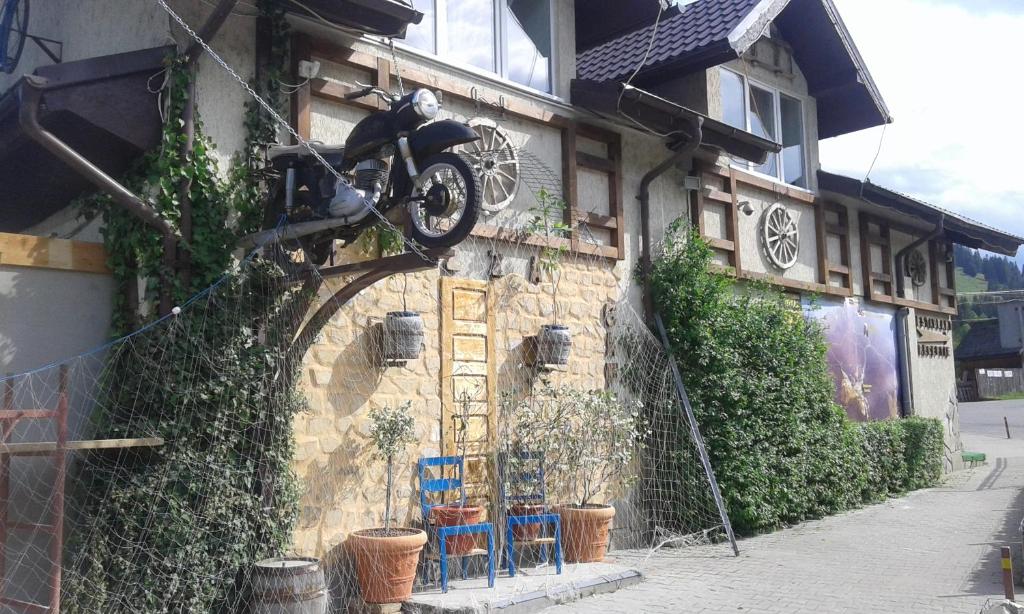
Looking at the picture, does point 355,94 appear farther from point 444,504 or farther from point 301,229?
point 444,504

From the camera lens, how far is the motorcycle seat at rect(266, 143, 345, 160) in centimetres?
640

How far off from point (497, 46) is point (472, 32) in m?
0.34

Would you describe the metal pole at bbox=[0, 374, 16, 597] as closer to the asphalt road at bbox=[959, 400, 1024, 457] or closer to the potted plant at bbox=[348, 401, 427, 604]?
the potted plant at bbox=[348, 401, 427, 604]

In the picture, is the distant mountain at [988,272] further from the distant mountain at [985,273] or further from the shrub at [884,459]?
the shrub at [884,459]

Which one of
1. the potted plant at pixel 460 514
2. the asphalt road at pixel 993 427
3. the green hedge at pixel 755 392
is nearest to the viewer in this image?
the potted plant at pixel 460 514

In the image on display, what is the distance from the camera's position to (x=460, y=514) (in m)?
7.66

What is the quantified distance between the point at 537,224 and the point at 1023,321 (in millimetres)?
21089

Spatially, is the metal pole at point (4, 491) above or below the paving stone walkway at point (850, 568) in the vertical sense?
above

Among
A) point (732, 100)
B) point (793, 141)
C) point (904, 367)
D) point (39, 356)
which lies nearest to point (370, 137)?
point (39, 356)

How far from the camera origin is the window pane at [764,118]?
13.1 metres

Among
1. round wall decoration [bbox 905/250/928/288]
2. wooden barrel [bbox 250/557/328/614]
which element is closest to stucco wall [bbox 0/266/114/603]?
wooden barrel [bbox 250/557/328/614]

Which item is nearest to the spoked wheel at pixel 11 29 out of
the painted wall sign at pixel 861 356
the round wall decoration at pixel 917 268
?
the painted wall sign at pixel 861 356

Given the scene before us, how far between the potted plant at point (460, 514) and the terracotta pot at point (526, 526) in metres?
0.38

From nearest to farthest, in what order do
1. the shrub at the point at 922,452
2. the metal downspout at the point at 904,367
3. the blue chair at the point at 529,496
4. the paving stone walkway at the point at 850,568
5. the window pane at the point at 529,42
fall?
the paving stone walkway at the point at 850,568
the blue chair at the point at 529,496
the window pane at the point at 529,42
the shrub at the point at 922,452
the metal downspout at the point at 904,367
